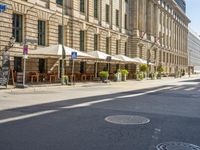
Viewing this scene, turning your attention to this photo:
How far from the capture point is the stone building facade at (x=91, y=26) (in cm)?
2914

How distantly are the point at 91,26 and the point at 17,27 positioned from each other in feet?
47.7

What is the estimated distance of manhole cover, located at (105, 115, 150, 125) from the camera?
9.75 metres

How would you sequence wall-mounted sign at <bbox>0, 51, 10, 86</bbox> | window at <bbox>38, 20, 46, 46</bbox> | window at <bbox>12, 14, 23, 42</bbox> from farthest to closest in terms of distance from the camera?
window at <bbox>38, 20, 46, 46</bbox>, window at <bbox>12, 14, 23, 42</bbox>, wall-mounted sign at <bbox>0, 51, 10, 86</bbox>

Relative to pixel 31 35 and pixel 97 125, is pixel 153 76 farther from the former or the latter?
pixel 97 125

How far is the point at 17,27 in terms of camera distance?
95.1 ft

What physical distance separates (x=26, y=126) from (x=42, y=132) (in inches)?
32.8

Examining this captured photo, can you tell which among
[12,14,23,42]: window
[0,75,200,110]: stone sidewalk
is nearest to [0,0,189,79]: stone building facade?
[12,14,23,42]: window

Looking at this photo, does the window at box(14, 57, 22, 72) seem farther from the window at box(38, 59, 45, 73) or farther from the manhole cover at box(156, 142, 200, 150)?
the manhole cover at box(156, 142, 200, 150)

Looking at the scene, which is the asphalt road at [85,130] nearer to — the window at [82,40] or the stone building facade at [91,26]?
the stone building facade at [91,26]

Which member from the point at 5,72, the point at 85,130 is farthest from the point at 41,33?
the point at 85,130

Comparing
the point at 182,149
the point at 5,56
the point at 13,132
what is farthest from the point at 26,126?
the point at 5,56

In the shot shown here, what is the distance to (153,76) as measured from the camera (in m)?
57.4

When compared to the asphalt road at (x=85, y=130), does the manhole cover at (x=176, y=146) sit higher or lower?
lower

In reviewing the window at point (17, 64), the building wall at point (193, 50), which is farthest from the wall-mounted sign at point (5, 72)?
the building wall at point (193, 50)
